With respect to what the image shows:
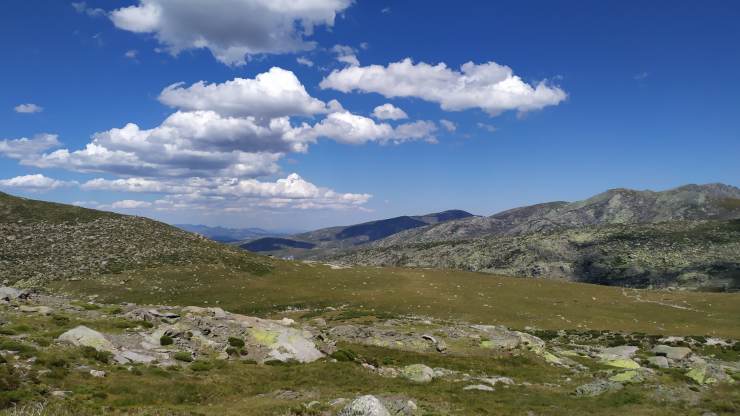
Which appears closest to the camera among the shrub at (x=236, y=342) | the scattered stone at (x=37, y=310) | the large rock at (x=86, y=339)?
the large rock at (x=86, y=339)

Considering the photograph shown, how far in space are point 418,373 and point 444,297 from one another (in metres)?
43.9

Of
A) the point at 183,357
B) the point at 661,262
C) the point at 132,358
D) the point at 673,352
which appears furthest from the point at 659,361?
the point at 661,262

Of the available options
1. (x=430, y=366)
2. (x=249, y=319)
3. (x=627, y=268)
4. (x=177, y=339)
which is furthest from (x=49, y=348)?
(x=627, y=268)

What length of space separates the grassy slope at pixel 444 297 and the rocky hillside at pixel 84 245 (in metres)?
6.35

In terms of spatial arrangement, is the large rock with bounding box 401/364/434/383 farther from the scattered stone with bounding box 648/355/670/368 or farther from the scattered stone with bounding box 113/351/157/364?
the scattered stone with bounding box 648/355/670/368

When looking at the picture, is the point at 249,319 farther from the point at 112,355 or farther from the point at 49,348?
the point at 49,348

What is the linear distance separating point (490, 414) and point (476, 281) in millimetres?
68999

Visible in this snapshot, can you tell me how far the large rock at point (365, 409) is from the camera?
2225cm

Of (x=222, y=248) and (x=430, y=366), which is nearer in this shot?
(x=430, y=366)

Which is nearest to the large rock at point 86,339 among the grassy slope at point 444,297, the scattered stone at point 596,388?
the scattered stone at point 596,388

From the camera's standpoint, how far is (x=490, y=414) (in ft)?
86.6

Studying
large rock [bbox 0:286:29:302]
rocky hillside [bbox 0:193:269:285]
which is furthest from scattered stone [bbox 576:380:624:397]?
rocky hillside [bbox 0:193:269:285]

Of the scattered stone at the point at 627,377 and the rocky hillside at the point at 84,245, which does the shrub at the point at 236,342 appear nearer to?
the scattered stone at the point at 627,377

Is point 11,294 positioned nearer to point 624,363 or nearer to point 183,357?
point 183,357
